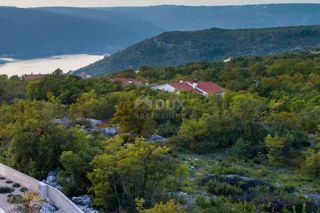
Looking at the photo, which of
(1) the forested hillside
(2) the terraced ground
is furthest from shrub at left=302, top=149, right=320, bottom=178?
(2) the terraced ground

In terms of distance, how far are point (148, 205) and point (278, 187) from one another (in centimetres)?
488

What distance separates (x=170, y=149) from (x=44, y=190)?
280 inches

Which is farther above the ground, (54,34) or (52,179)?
(54,34)

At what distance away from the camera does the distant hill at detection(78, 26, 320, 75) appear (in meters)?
88.2

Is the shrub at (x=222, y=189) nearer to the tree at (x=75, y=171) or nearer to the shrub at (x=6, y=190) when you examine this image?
the tree at (x=75, y=171)

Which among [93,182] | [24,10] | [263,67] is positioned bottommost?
[93,182]

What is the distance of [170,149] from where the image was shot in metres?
19.5

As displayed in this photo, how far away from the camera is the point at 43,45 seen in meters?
138

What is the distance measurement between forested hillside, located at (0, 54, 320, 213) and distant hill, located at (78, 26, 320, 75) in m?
55.1

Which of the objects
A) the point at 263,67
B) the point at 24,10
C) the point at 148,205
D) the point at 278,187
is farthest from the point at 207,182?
the point at 24,10

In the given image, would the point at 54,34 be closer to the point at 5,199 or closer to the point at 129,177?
the point at 5,199

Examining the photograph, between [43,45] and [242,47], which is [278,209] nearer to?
[242,47]

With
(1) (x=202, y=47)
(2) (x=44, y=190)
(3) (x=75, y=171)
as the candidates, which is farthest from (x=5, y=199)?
(1) (x=202, y=47)

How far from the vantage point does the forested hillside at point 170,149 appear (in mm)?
13336
